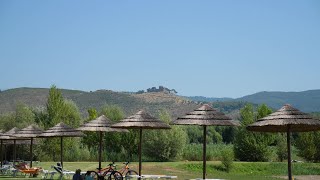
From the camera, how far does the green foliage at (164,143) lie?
128ft

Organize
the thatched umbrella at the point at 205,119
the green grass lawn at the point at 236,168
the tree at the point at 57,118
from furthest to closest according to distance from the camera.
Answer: the tree at the point at 57,118 < the green grass lawn at the point at 236,168 < the thatched umbrella at the point at 205,119

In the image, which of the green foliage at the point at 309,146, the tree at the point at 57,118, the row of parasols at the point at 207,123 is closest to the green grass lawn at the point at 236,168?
the green foliage at the point at 309,146

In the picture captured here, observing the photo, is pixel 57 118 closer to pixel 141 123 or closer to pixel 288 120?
pixel 141 123

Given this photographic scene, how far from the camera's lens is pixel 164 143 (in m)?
39.0

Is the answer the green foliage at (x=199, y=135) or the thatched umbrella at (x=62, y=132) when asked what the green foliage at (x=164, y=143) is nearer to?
the thatched umbrella at (x=62, y=132)

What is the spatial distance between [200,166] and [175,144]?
18.3 ft

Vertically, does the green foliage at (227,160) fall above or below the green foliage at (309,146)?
below

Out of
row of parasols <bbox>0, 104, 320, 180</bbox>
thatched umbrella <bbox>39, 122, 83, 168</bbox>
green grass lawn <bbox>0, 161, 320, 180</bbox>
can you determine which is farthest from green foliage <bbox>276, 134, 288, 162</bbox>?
thatched umbrella <bbox>39, 122, 83, 168</bbox>

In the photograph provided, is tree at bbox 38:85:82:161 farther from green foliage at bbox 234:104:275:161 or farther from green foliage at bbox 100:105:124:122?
green foliage at bbox 234:104:275:161

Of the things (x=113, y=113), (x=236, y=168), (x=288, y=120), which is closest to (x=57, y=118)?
(x=113, y=113)

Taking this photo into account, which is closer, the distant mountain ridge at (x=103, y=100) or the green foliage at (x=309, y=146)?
the green foliage at (x=309, y=146)

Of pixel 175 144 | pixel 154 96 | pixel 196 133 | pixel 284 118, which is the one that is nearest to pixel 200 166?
pixel 175 144

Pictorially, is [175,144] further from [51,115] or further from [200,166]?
[51,115]

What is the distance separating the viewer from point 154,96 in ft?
338
